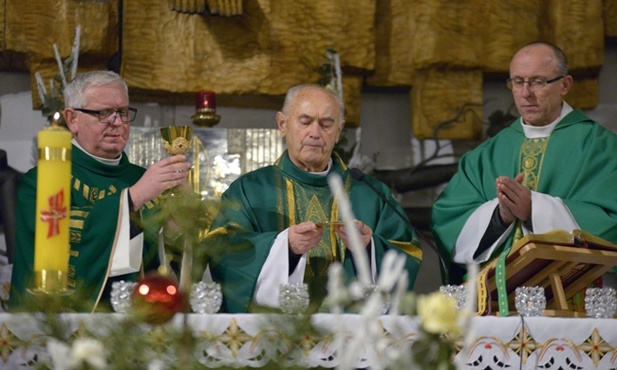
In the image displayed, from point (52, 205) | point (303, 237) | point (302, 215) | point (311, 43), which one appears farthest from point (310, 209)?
point (52, 205)

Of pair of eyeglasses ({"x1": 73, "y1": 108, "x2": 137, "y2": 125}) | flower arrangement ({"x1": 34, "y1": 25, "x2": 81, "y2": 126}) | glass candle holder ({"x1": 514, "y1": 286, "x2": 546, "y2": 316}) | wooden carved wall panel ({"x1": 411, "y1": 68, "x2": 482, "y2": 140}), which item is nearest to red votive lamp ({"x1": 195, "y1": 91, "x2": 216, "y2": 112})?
flower arrangement ({"x1": 34, "y1": 25, "x2": 81, "y2": 126})

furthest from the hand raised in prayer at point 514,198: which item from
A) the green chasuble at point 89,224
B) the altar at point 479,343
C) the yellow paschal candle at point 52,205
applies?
the yellow paschal candle at point 52,205

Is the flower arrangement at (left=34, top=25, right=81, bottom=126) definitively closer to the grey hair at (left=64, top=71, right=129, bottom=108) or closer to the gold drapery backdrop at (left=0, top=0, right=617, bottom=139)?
the gold drapery backdrop at (left=0, top=0, right=617, bottom=139)

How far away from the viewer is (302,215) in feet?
15.3

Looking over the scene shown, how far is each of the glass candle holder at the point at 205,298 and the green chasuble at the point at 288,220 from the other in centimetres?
56

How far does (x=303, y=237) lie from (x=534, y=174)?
4.62ft

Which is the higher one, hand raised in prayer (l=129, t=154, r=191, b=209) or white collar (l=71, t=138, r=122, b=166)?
hand raised in prayer (l=129, t=154, r=191, b=209)

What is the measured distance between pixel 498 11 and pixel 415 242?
2.09 metres

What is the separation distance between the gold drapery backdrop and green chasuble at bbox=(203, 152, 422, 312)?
1.19 meters

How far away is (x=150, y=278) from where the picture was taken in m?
1.87

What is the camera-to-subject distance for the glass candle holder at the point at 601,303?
3.72 metres

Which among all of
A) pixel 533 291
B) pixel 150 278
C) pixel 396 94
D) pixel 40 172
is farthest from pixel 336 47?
pixel 150 278

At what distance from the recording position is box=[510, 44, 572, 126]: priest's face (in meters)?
4.88

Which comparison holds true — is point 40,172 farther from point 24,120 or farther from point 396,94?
point 396,94
